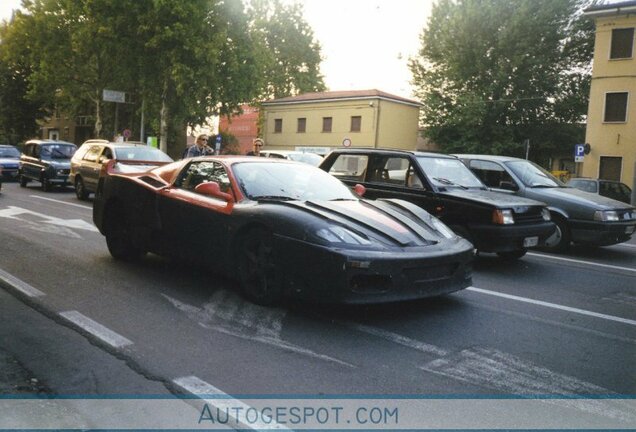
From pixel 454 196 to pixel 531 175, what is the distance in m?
2.98

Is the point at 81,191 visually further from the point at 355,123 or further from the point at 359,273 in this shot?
the point at 355,123

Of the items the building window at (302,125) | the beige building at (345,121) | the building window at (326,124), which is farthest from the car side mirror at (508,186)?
the building window at (302,125)

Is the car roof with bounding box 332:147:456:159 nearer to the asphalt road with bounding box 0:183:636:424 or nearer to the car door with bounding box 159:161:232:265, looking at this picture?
the asphalt road with bounding box 0:183:636:424

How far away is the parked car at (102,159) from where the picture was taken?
47.8 ft

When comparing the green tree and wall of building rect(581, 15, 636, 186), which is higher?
the green tree

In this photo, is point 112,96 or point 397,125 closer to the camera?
point 112,96

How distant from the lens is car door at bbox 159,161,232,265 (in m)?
Answer: 5.50

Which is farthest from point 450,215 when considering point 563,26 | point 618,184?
point 563,26

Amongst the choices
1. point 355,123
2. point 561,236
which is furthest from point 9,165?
point 355,123

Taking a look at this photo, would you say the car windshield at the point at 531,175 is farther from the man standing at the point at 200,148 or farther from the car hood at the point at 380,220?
the man standing at the point at 200,148

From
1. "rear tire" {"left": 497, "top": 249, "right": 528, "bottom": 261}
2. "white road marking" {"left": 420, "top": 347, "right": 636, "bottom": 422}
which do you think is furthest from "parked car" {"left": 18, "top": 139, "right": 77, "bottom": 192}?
"white road marking" {"left": 420, "top": 347, "right": 636, "bottom": 422}

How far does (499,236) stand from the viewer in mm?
7359

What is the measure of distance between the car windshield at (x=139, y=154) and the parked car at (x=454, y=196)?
23.7 ft

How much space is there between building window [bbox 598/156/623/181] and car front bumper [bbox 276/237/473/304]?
2772 cm
